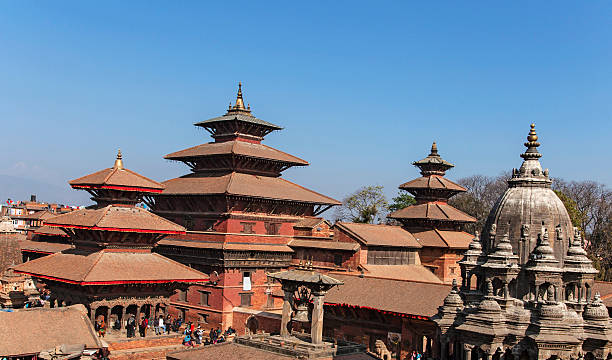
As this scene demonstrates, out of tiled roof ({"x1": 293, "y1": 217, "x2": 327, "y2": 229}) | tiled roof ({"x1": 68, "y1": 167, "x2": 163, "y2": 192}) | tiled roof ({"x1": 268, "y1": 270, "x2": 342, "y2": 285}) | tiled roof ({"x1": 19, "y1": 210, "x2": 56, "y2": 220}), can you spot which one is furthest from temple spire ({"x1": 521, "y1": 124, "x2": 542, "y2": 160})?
tiled roof ({"x1": 19, "y1": 210, "x2": 56, "y2": 220})

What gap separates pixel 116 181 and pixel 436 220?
26264 millimetres

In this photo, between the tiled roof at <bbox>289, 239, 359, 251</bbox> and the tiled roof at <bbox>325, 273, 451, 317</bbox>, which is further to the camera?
the tiled roof at <bbox>289, 239, 359, 251</bbox>

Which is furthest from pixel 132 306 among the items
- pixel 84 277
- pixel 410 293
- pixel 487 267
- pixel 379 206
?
pixel 379 206

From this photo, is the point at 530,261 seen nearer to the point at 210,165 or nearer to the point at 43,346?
the point at 43,346

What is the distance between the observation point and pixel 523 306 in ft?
71.8

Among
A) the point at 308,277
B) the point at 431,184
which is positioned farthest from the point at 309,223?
the point at 308,277

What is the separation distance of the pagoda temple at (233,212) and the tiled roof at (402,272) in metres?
6.06

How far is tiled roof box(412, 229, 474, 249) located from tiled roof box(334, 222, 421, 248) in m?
1.01

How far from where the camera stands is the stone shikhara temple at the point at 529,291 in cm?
2086

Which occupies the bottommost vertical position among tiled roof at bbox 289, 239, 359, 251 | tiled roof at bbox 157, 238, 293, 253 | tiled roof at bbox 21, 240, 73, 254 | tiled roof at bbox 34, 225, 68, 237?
tiled roof at bbox 21, 240, 73, 254

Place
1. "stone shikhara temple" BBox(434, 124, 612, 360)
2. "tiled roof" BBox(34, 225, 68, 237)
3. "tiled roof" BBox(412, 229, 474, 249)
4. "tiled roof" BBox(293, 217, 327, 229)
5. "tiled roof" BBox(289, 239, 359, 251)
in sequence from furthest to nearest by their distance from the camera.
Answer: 1. "tiled roof" BBox(34, 225, 68, 237)
2. "tiled roof" BBox(412, 229, 474, 249)
3. "tiled roof" BBox(293, 217, 327, 229)
4. "tiled roof" BBox(289, 239, 359, 251)
5. "stone shikhara temple" BBox(434, 124, 612, 360)

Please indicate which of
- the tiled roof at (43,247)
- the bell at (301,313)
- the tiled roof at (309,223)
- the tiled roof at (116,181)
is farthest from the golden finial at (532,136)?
the tiled roof at (43,247)

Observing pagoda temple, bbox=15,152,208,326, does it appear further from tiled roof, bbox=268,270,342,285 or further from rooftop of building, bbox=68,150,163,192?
tiled roof, bbox=268,270,342,285

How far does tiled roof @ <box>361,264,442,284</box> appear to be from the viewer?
42.5 meters
